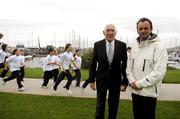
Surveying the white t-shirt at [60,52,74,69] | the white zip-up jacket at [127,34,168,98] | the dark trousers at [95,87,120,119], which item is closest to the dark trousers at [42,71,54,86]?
the white t-shirt at [60,52,74,69]

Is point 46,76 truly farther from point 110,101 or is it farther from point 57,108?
point 110,101

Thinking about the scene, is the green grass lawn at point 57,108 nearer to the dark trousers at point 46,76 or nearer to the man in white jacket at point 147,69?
the dark trousers at point 46,76

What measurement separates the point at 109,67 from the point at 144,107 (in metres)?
1.27

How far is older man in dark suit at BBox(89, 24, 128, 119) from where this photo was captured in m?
6.37

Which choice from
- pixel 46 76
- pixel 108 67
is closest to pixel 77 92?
pixel 46 76

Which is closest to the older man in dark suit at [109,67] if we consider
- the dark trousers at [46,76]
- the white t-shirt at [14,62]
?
the white t-shirt at [14,62]

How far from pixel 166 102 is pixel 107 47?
5.27m

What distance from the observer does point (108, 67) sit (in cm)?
639

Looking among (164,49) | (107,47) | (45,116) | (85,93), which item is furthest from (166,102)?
(164,49)

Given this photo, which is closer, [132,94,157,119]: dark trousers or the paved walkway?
[132,94,157,119]: dark trousers

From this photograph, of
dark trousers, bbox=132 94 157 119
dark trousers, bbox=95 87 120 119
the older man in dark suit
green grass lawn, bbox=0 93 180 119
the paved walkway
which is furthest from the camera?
the paved walkway

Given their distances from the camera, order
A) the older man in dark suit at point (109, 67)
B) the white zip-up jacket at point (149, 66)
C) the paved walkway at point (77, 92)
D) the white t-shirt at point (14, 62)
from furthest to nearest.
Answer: the white t-shirt at point (14, 62) < the paved walkway at point (77, 92) < the older man in dark suit at point (109, 67) < the white zip-up jacket at point (149, 66)

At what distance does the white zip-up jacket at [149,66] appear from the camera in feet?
17.1

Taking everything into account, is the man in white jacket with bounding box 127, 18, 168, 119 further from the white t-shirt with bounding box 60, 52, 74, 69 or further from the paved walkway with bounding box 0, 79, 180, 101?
the white t-shirt with bounding box 60, 52, 74, 69
